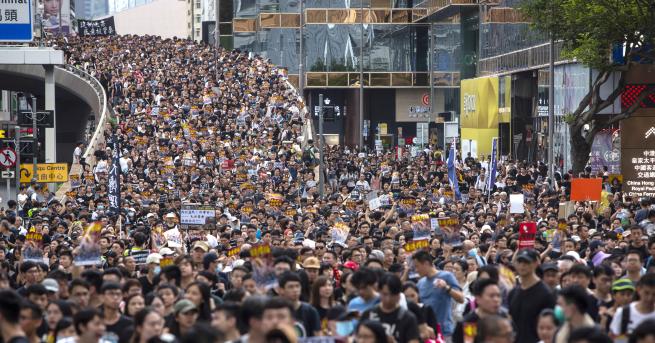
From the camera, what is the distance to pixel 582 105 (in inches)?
1457

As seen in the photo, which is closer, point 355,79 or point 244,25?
point 355,79

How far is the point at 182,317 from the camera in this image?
11.2 meters

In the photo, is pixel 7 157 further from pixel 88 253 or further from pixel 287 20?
pixel 287 20

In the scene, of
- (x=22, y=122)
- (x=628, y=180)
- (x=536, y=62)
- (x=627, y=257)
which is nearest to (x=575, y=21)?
(x=628, y=180)

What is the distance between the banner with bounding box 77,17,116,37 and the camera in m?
112

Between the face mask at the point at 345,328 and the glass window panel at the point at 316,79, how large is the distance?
74.5m

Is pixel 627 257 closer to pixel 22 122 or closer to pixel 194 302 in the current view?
pixel 194 302

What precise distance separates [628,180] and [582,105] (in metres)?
3.67

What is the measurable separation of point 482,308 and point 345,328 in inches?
41.0

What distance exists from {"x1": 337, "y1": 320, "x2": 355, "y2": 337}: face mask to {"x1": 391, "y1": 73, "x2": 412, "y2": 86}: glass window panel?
245ft

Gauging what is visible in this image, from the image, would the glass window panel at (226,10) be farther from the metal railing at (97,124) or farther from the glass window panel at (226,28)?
the metal railing at (97,124)

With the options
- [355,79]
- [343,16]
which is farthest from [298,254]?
[343,16]

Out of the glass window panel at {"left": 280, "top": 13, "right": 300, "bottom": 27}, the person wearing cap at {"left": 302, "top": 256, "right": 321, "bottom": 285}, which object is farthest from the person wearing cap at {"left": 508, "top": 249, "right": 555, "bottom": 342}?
the glass window panel at {"left": 280, "top": 13, "right": 300, "bottom": 27}

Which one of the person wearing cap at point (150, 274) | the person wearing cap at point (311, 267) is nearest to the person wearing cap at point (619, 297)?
the person wearing cap at point (311, 267)
